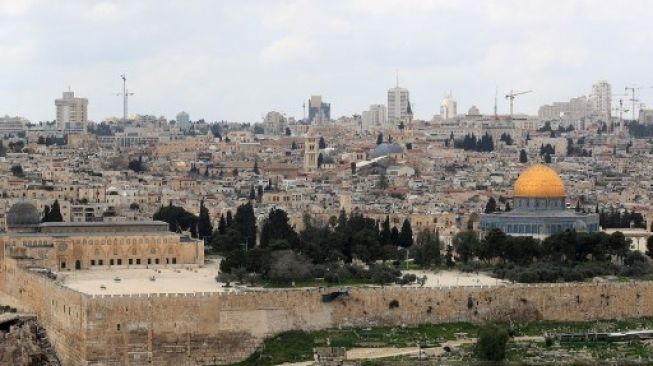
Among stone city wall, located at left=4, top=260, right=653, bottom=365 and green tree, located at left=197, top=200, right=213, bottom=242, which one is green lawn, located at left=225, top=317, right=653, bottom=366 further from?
green tree, located at left=197, top=200, right=213, bottom=242

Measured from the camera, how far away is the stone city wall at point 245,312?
4803 cm

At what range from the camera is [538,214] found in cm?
6944

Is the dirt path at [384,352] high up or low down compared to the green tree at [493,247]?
down

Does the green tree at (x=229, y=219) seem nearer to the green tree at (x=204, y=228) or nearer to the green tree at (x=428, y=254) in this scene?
the green tree at (x=204, y=228)

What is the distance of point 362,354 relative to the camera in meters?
47.8

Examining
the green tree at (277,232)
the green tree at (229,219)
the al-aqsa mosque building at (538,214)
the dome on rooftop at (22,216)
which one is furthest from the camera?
the green tree at (229,219)

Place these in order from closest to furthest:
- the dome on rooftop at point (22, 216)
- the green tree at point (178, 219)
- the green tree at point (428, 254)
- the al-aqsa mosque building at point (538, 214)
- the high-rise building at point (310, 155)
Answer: the green tree at point (428, 254)
the dome on rooftop at point (22, 216)
the al-aqsa mosque building at point (538, 214)
the green tree at point (178, 219)
the high-rise building at point (310, 155)

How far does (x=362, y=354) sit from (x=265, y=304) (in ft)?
10.7

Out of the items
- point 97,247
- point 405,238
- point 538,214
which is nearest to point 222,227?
point 405,238

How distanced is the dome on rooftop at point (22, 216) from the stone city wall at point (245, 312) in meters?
9.42

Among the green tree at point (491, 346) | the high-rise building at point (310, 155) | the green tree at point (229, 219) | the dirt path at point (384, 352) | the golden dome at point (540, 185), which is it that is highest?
the high-rise building at point (310, 155)

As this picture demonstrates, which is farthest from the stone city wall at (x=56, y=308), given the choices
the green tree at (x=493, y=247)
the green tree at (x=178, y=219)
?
the green tree at (x=178, y=219)

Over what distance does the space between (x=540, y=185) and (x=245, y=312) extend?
23250 millimetres

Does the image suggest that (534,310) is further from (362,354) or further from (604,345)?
(362,354)
